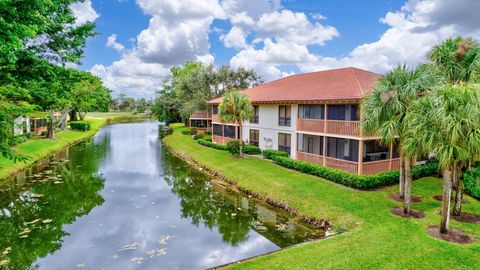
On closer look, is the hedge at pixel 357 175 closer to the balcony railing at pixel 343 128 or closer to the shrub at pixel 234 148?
the balcony railing at pixel 343 128

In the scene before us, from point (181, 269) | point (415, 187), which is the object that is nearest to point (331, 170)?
point (415, 187)

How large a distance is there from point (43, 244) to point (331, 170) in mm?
16418

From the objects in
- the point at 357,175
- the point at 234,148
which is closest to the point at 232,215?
the point at 357,175

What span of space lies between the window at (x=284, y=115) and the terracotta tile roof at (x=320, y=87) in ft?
3.16

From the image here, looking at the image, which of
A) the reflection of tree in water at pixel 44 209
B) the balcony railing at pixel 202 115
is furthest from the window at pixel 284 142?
the balcony railing at pixel 202 115

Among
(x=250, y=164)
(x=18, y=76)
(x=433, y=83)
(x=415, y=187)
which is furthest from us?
(x=250, y=164)

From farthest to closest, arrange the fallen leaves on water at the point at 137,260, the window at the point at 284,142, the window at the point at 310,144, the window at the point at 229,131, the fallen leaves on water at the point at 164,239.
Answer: the window at the point at 229,131
the window at the point at 284,142
the window at the point at 310,144
the fallen leaves on water at the point at 164,239
the fallen leaves on water at the point at 137,260

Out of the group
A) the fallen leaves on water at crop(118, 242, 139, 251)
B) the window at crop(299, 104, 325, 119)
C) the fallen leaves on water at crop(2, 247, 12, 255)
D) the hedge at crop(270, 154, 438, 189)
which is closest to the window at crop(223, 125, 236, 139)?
the window at crop(299, 104, 325, 119)

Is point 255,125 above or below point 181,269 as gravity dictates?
above

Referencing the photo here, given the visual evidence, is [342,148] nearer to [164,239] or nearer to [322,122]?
[322,122]

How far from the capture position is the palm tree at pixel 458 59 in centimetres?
1798

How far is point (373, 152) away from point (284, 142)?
767 cm

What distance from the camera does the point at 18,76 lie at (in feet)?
40.7

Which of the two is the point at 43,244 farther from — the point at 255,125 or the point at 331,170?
the point at 255,125
